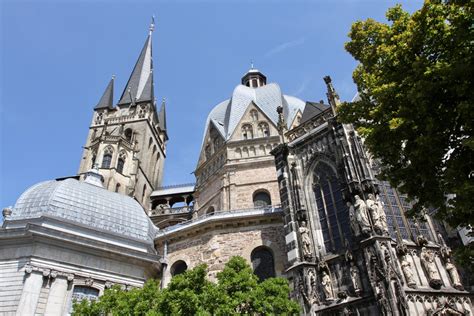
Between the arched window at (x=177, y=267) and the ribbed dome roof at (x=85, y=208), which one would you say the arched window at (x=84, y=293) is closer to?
the ribbed dome roof at (x=85, y=208)

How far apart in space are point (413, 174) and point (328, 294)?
7515 mm

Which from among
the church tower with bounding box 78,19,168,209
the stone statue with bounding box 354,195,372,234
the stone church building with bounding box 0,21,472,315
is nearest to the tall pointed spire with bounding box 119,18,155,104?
the church tower with bounding box 78,19,168,209

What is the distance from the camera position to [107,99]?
167ft

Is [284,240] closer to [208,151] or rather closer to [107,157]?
[208,151]

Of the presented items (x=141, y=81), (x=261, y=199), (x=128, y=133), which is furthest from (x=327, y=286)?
(x=141, y=81)

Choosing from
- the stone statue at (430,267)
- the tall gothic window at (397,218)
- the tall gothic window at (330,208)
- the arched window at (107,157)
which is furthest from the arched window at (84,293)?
the arched window at (107,157)

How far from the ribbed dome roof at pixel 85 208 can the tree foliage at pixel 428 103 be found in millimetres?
14912

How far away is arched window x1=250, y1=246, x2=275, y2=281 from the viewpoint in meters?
17.8

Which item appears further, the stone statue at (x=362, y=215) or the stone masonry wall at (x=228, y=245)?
the stone masonry wall at (x=228, y=245)

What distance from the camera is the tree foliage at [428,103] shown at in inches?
276

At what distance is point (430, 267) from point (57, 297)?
1526 centimetres

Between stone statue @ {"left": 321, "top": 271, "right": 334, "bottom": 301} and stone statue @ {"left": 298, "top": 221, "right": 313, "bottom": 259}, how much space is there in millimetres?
993

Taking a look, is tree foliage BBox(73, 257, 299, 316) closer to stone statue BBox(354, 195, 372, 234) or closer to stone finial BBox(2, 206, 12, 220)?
stone statue BBox(354, 195, 372, 234)

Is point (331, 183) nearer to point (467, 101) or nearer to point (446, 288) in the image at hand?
point (446, 288)
